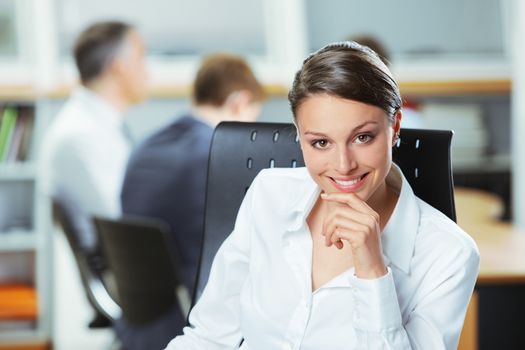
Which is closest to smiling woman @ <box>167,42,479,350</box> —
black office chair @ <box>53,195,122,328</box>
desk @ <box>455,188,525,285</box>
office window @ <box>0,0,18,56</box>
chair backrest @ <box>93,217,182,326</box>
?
chair backrest @ <box>93,217,182,326</box>

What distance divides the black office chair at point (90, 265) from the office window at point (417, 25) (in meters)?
2.51

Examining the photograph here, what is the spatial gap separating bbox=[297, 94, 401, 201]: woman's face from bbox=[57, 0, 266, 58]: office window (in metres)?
4.15

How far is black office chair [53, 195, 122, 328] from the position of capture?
3307mm

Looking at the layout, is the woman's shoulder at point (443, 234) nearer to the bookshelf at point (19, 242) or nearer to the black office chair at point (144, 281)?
the black office chair at point (144, 281)

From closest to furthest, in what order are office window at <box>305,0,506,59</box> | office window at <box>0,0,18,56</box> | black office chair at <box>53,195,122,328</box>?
black office chair at <box>53,195,122,328</box>, office window at <box>0,0,18,56</box>, office window at <box>305,0,506,59</box>

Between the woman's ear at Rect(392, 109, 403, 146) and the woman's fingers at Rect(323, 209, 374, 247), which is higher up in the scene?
the woman's ear at Rect(392, 109, 403, 146)

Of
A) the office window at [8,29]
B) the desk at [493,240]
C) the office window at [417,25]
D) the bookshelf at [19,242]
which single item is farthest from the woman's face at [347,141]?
the office window at [417,25]

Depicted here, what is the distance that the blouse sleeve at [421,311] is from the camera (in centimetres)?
132

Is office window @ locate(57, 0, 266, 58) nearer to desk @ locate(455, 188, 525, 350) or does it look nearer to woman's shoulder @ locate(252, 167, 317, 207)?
desk @ locate(455, 188, 525, 350)

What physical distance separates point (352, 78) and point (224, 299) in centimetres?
46

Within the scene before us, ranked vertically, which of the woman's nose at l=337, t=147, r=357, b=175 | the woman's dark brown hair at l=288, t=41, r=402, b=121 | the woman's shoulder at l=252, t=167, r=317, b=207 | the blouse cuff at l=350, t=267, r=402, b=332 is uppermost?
the woman's dark brown hair at l=288, t=41, r=402, b=121

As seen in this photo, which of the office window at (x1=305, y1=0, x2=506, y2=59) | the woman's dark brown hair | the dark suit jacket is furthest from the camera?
the office window at (x1=305, y1=0, x2=506, y2=59)

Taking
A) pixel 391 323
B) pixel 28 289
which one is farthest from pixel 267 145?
pixel 28 289

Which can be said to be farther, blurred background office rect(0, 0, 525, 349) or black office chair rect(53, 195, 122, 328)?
blurred background office rect(0, 0, 525, 349)
